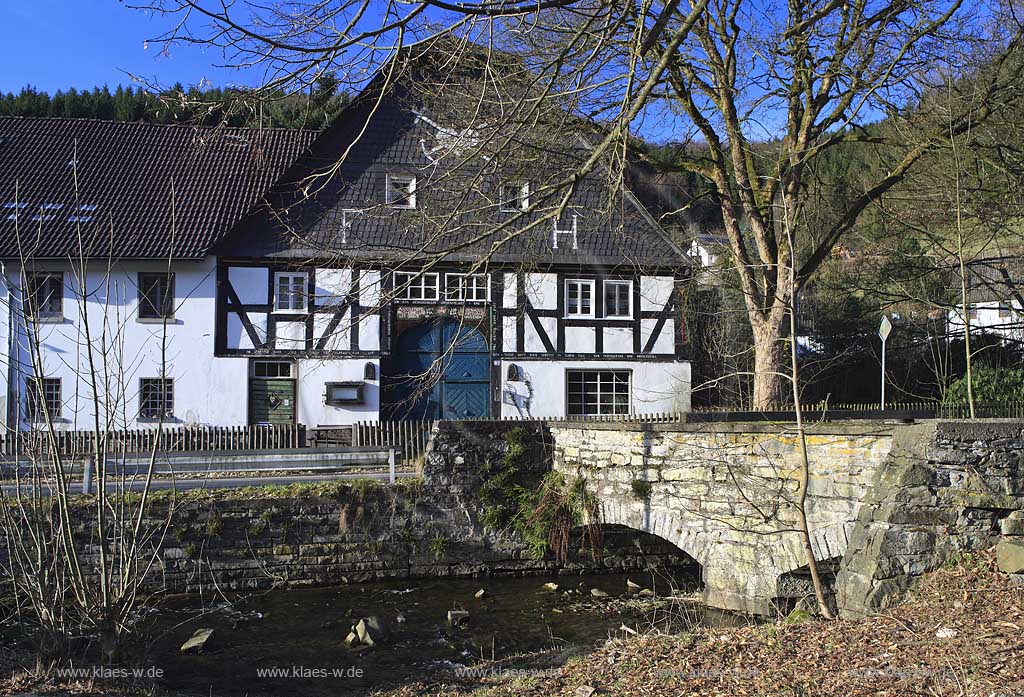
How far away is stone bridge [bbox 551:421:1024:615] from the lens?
621 centimetres

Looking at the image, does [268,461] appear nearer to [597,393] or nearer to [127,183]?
[597,393]

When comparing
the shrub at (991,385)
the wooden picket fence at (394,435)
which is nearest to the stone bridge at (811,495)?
the wooden picket fence at (394,435)

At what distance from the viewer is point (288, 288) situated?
63.5ft

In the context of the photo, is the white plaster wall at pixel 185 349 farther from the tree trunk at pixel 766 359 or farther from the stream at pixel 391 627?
the tree trunk at pixel 766 359

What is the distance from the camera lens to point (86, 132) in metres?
21.1

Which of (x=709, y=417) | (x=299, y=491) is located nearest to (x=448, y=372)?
(x=709, y=417)

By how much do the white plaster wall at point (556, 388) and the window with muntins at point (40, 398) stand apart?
9682mm

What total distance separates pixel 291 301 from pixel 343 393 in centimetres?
250

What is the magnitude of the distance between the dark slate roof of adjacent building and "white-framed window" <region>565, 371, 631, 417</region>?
28.2 ft

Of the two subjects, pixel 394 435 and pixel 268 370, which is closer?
pixel 394 435

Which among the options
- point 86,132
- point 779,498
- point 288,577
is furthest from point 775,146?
point 86,132

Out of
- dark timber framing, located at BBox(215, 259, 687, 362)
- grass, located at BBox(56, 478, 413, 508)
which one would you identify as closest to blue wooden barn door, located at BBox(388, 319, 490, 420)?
dark timber framing, located at BBox(215, 259, 687, 362)

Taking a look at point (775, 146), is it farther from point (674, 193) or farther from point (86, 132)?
point (86, 132)

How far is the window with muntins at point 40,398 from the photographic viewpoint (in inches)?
229
